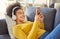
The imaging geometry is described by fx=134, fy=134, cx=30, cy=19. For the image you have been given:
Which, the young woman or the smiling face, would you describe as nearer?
the young woman

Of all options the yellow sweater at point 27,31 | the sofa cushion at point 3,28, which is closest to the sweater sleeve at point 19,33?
the yellow sweater at point 27,31

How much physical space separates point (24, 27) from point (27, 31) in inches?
2.7

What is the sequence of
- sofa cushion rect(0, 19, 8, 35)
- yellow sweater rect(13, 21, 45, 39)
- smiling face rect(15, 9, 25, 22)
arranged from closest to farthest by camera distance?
yellow sweater rect(13, 21, 45, 39) → smiling face rect(15, 9, 25, 22) → sofa cushion rect(0, 19, 8, 35)

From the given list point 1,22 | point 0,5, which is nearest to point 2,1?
point 0,5

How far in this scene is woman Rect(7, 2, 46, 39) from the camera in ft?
5.49

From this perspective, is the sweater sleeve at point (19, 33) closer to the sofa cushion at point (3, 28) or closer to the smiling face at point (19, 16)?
the smiling face at point (19, 16)

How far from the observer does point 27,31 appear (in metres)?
1.79

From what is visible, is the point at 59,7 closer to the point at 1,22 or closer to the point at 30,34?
the point at 30,34

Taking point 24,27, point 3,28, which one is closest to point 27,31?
point 24,27

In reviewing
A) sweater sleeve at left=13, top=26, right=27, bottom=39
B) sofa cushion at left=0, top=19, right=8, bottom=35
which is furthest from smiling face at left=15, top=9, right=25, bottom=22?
sofa cushion at left=0, top=19, right=8, bottom=35

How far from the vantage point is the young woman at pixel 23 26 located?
5.50 ft

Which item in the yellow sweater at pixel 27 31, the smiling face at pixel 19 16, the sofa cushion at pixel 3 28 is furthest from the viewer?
the sofa cushion at pixel 3 28

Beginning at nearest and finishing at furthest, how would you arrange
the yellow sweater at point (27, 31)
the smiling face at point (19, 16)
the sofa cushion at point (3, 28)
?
1. the yellow sweater at point (27, 31)
2. the smiling face at point (19, 16)
3. the sofa cushion at point (3, 28)

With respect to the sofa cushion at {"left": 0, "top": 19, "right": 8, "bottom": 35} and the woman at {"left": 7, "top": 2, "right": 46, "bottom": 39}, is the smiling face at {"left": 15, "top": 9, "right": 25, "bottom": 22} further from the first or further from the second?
the sofa cushion at {"left": 0, "top": 19, "right": 8, "bottom": 35}
